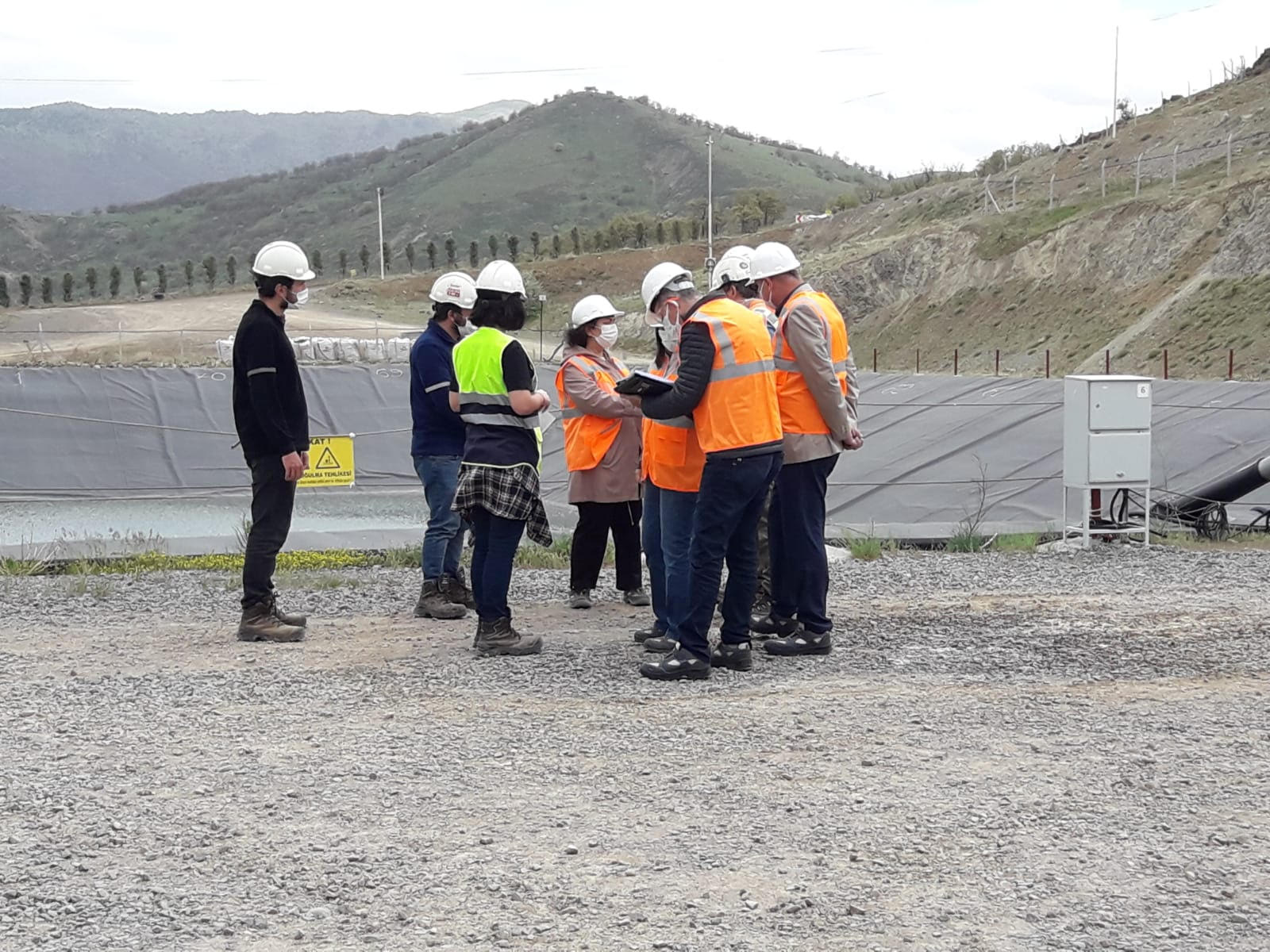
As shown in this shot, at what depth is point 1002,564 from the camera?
11.7m

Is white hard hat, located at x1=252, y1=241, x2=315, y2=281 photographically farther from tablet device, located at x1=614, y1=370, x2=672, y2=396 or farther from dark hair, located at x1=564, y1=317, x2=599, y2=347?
tablet device, located at x1=614, y1=370, x2=672, y2=396

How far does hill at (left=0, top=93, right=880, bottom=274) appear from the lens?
133625 millimetres

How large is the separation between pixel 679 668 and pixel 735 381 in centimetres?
145

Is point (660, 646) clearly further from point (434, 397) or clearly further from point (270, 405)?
point (270, 405)

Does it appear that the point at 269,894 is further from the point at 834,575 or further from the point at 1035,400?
the point at 1035,400

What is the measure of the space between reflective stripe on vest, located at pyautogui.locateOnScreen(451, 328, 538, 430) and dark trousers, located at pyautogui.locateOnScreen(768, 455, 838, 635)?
1.44m

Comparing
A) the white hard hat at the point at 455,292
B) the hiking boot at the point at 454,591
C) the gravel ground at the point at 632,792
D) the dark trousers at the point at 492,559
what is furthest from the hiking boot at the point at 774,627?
the white hard hat at the point at 455,292

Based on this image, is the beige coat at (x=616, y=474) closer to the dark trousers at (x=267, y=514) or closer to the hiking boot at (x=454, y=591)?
the hiking boot at (x=454, y=591)

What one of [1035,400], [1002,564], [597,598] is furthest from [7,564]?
[1035,400]

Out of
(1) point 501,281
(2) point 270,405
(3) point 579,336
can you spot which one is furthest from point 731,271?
(2) point 270,405

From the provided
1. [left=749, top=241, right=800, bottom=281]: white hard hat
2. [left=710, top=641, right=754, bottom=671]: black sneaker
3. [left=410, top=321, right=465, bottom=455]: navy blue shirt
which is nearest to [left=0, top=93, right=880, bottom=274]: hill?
[left=410, top=321, right=465, bottom=455]: navy blue shirt

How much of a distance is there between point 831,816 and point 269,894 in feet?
6.31

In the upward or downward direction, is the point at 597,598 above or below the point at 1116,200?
below

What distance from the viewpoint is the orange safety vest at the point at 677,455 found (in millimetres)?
7379
